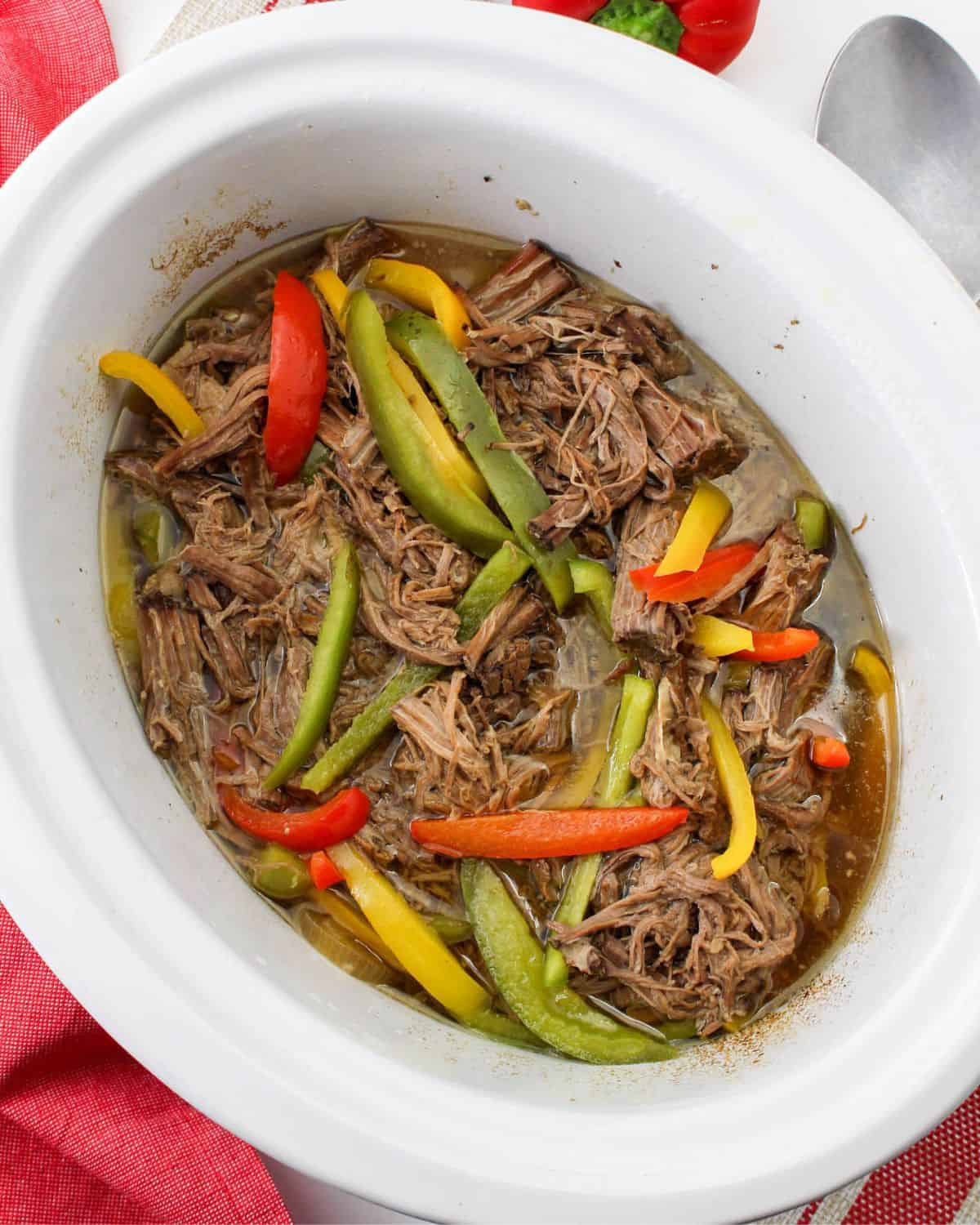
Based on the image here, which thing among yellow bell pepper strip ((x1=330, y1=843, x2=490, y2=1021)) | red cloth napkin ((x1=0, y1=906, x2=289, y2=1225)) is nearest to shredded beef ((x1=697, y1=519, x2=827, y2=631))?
yellow bell pepper strip ((x1=330, y1=843, x2=490, y2=1021))

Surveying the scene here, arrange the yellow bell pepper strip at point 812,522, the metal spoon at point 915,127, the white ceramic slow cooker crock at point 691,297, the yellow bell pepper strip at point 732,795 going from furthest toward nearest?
the metal spoon at point 915,127 < the yellow bell pepper strip at point 812,522 < the yellow bell pepper strip at point 732,795 < the white ceramic slow cooker crock at point 691,297

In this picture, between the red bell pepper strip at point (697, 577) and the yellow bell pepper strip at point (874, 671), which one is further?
the yellow bell pepper strip at point (874, 671)

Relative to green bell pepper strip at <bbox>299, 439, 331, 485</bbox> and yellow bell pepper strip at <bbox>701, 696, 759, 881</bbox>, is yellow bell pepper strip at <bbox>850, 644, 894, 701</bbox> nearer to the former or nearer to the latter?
yellow bell pepper strip at <bbox>701, 696, 759, 881</bbox>

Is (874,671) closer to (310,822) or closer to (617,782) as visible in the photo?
(617,782)

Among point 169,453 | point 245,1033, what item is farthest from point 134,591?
point 245,1033

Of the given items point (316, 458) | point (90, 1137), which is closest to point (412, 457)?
point (316, 458)

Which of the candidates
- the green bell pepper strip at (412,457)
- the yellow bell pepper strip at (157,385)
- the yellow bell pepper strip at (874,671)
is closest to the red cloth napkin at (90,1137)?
the yellow bell pepper strip at (157,385)

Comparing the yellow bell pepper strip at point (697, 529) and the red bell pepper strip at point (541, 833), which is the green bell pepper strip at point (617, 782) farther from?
the yellow bell pepper strip at point (697, 529)
